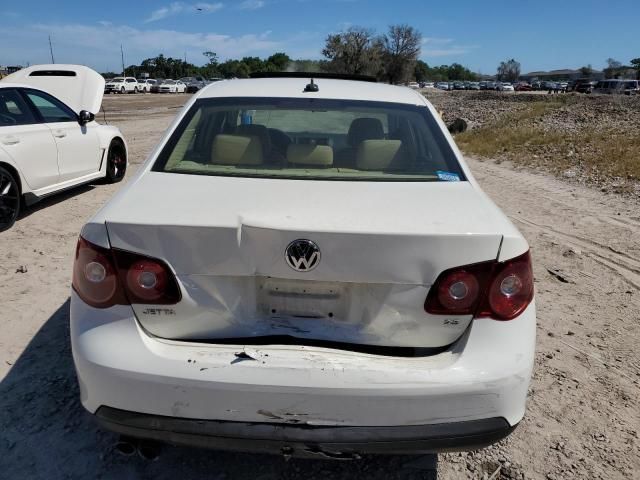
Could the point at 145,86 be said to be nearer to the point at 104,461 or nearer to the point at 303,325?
the point at 104,461

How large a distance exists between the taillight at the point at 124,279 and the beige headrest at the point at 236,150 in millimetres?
961

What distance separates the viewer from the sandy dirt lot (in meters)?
→ 2.44

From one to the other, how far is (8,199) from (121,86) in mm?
53238

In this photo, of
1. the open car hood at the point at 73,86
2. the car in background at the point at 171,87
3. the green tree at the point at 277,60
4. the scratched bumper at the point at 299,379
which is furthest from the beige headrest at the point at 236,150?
the green tree at the point at 277,60

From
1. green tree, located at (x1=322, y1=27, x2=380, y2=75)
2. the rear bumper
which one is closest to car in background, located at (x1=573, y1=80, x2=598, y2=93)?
green tree, located at (x1=322, y1=27, x2=380, y2=75)

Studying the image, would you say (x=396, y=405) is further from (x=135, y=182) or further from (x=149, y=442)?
(x=135, y=182)

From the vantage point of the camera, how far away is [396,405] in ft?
5.92

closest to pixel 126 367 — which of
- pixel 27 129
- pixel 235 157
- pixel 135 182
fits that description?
pixel 135 182

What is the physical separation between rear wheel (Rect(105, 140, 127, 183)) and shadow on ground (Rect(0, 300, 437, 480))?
6.27m

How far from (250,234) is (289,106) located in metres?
1.35

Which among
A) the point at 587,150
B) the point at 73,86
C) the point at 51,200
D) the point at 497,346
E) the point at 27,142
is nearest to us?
the point at 497,346

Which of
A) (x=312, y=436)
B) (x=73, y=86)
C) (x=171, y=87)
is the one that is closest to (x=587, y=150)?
(x=73, y=86)

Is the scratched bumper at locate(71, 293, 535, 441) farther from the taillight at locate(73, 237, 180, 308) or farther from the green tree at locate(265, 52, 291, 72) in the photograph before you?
the green tree at locate(265, 52, 291, 72)

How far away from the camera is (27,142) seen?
6.29 metres
